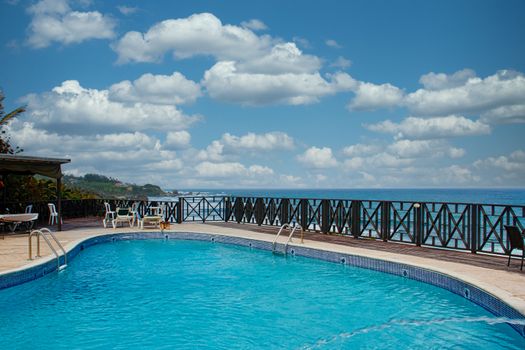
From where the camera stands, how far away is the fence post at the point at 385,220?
10.9 meters

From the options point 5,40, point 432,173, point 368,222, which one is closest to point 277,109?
point 432,173

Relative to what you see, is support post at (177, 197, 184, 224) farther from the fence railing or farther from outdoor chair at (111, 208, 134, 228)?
outdoor chair at (111, 208, 134, 228)

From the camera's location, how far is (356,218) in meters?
11.8

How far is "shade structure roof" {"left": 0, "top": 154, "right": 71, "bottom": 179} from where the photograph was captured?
41.9 ft

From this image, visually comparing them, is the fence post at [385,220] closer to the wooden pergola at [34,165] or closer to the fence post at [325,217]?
the fence post at [325,217]

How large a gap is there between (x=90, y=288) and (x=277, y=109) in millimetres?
38984

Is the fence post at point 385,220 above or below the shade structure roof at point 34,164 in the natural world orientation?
below

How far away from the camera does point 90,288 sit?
7805mm

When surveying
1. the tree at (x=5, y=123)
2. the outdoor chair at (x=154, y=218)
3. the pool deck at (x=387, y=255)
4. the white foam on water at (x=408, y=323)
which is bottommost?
the white foam on water at (x=408, y=323)

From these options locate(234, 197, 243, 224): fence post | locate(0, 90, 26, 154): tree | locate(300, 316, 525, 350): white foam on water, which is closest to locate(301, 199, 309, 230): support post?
locate(234, 197, 243, 224): fence post

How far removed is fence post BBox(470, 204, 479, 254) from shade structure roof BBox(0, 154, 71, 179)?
427 inches

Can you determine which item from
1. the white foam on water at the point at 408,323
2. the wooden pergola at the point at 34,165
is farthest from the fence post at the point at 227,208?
the white foam on water at the point at 408,323

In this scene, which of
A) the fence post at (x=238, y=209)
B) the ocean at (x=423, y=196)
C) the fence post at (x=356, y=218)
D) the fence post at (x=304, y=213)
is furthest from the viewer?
the ocean at (x=423, y=196)

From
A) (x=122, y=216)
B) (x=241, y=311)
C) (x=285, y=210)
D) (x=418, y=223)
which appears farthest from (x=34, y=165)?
(x=418, y=223)
